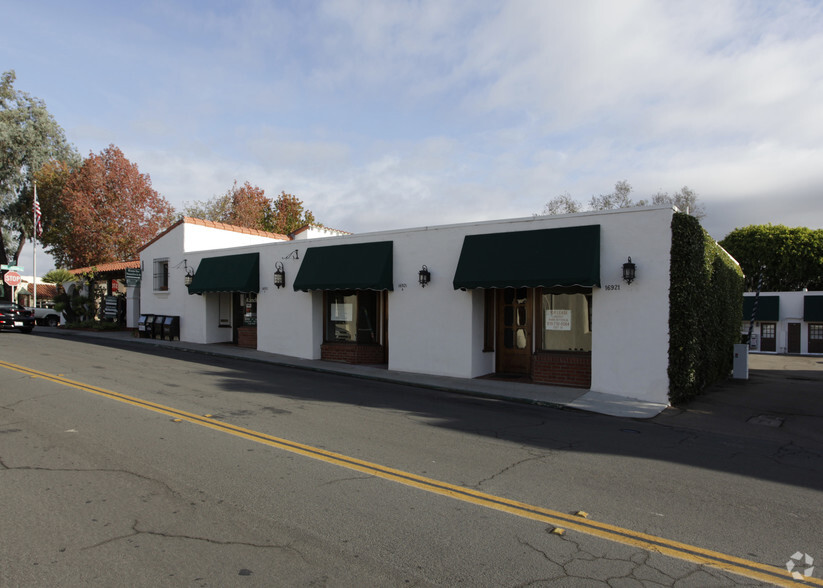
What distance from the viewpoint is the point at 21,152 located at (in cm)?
3831

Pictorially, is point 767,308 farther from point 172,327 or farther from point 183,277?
point 172,327

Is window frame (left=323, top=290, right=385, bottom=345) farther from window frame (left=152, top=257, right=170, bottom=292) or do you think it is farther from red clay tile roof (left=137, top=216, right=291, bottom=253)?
window frame (left=152, top=257, right=170, bottom=292)

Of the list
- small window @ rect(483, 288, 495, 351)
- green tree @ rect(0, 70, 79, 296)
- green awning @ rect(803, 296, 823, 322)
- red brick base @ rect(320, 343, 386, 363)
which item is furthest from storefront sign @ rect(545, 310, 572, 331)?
green tree @ rect(0, 70, 79, 296)

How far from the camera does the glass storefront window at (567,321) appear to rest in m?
12.4

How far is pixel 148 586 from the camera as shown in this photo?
11.0ft

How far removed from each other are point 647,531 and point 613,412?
5.86 meters

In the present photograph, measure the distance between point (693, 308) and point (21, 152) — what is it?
151 feet

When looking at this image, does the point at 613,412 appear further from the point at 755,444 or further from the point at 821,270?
the point at 821,270

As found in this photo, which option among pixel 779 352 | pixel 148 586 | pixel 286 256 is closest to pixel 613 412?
pixel 148 586

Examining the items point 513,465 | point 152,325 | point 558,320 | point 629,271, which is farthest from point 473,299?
point 152,325

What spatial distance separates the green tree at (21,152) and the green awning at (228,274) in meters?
27.5

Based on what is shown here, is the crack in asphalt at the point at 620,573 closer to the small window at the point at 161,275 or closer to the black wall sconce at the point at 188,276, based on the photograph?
the black wall sconce at the point at 188,276

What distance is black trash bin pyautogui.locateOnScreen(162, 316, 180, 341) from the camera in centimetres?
2170

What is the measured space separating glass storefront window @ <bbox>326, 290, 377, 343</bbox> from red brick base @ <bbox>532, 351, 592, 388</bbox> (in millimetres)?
5736
